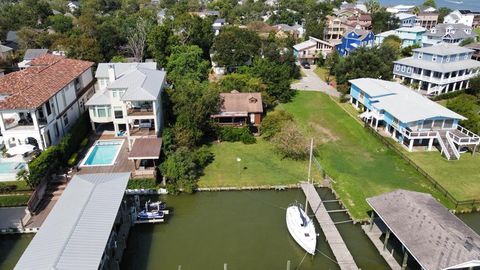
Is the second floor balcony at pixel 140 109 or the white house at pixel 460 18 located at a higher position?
the white house at pixel 460 18

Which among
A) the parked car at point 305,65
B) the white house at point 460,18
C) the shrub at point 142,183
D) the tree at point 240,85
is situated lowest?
the shrub at point 142,183

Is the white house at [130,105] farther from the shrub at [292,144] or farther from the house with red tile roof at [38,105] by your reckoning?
the shrub at [292,144]

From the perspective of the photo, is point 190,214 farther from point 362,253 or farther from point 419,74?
point 419,74

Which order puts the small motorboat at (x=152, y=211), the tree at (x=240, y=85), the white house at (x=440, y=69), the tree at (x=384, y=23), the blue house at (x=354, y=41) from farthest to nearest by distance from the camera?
the tree at (x=384, y=23), the blue house at (x=354, y=41), the white house at (x=440, y=69), the tree at (x=240, y=85), the small motorboat at (x=152, y=211)

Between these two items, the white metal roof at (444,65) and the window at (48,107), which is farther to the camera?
the white metal roof at (444,65)

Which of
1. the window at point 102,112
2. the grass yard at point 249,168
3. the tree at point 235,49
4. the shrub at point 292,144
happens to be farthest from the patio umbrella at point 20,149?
the tree at point 235,49

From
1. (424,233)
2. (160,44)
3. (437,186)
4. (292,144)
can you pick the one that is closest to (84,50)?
(160,44)

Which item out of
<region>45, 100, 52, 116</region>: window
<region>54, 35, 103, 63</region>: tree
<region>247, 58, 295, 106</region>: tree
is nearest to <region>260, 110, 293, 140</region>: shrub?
<region>247, 58, 295, 106</region>: tree
